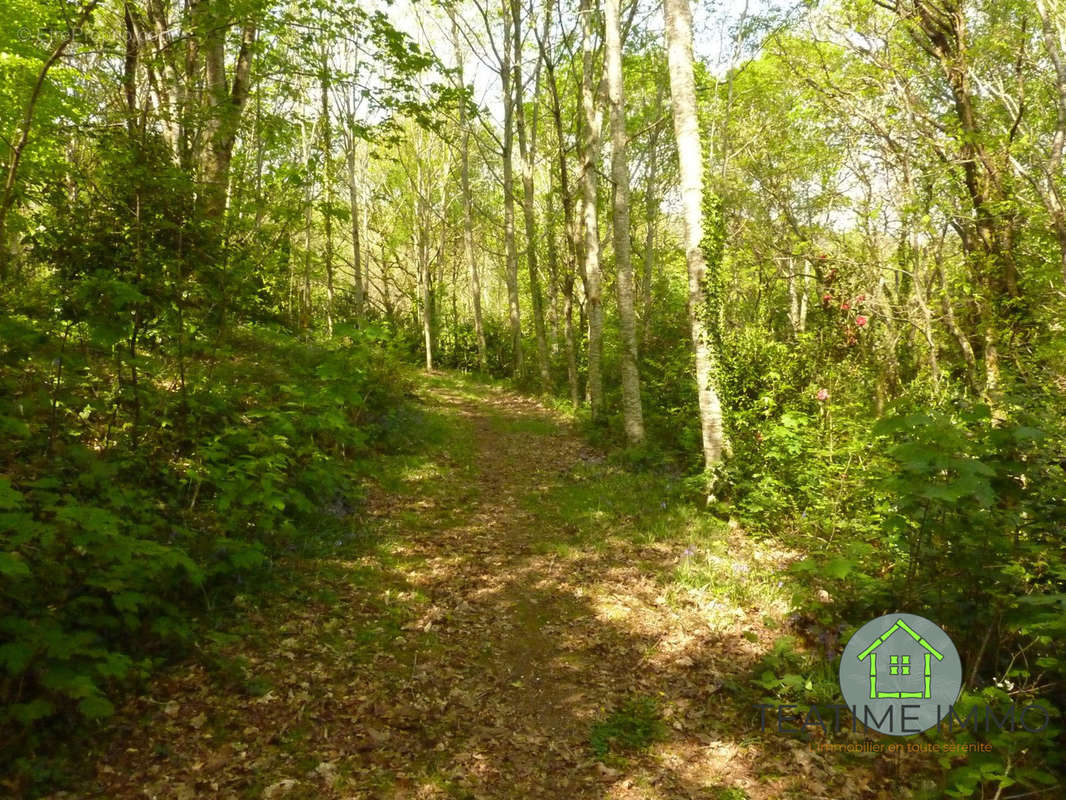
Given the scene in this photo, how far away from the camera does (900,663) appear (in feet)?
14.0

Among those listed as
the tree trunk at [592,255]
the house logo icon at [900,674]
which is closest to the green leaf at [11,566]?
the house logo icon at [900,674]

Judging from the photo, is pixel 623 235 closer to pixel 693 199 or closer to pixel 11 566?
pixel 693 199

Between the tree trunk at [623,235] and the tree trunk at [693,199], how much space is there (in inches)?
112

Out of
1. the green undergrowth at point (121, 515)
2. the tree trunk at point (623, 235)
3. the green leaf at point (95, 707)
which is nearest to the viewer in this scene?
the green leaf at point (95, 707)

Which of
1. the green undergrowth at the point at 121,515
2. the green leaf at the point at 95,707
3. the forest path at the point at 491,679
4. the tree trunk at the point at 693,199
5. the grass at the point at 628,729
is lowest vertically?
the grass at the point at 628,729

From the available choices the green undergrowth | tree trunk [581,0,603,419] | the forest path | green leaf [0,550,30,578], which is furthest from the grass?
tree trunk [581,0,603,419]

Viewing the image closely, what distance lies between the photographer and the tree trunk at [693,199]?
8195mm

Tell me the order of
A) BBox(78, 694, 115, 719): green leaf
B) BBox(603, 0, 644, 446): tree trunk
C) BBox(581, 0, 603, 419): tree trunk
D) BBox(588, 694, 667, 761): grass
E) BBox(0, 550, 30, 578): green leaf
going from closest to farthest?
BBox(0, 550, 30, 578): green leaf < BBox(78, 694, 115, 719): green leaf < BBox(588, 694, 667, 761): grass < BBox(603, 0, 644, 446): tree trunk < BBox(581, 0, 603, 419): tree trunk

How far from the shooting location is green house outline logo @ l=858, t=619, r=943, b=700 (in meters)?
4.02

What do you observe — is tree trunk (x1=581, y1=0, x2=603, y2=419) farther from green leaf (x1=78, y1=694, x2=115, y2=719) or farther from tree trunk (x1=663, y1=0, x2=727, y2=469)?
green leaf (x1=78, y1=694, x2=115, y2=719)

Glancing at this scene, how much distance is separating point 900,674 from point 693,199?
6644 millimetres

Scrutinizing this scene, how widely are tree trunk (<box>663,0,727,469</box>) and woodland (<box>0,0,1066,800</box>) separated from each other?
0.06 m

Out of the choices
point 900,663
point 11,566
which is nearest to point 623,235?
point 900,663

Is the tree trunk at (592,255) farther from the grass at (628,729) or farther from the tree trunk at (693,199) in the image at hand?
the grass at (628,729)
